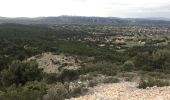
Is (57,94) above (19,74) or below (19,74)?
above

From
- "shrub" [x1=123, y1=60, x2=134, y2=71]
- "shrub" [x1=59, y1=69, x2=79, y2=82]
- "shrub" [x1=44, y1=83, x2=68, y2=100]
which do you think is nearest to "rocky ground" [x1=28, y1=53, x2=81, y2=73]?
"shrub" [x1=123, y1=60, x2=134, y2=71]

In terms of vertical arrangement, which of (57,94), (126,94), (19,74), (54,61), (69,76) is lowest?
(54,61)

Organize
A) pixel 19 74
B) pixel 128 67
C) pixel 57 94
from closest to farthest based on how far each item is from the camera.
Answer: pixel 57 94 < pixel 19 74 < pixel 128 67

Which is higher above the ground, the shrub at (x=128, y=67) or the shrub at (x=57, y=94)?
the shrub at (x=57, y=94)

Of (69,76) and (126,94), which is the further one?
(69,76)

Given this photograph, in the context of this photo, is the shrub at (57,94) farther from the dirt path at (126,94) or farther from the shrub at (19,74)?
the shrub at (19,74)

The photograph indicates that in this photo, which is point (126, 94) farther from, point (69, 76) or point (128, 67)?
point (128, 67)

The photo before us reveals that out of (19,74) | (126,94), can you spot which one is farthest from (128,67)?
(126,94)

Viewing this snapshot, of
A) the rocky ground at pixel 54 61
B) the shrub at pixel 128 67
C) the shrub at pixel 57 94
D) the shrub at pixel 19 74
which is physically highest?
the shrub at pixel 57 94

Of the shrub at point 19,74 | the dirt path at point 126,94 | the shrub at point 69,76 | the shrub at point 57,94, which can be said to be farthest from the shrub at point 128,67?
the shrub at point 57,94

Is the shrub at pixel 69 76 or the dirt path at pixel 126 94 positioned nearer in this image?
the dirt path at pixel 126 94

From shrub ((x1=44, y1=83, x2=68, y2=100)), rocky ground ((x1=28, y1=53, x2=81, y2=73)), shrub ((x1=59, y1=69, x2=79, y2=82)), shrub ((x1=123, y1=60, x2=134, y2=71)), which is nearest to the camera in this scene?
shrub ((x1=44, y1=83, x2=68, y2=100))

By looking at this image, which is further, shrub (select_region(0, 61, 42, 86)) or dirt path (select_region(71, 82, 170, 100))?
shrub (select_region(0, 61, 42, 86))

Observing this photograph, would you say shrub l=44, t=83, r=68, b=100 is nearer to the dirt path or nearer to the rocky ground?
the dirt path
